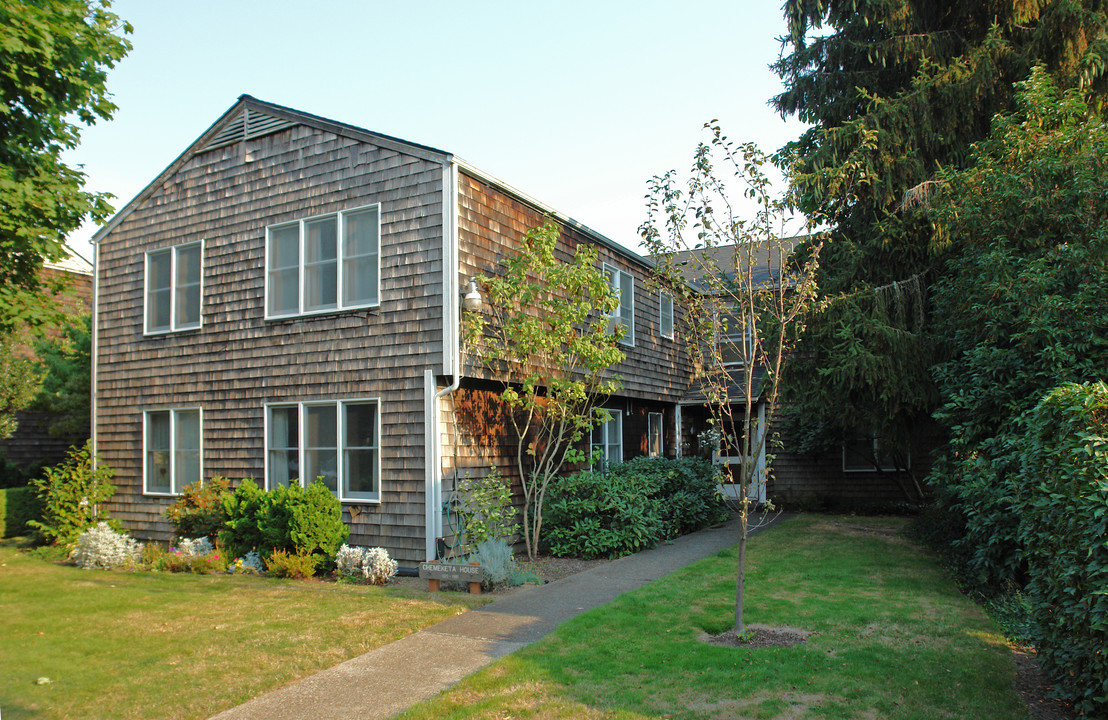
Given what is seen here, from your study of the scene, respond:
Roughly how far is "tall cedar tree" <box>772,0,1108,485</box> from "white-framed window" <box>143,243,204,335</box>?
10570 mm

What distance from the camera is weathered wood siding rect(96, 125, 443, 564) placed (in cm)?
1100

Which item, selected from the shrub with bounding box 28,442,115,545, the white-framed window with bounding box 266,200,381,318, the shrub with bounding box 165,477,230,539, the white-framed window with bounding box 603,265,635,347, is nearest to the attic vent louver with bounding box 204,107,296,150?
the white-framed window with bounding box 266,200,381,318

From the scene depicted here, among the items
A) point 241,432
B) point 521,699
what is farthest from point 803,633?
point 241,432

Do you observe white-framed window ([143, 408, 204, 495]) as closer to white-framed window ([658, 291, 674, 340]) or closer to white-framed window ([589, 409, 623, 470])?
white-framed window ([589, 409, 623, 470])

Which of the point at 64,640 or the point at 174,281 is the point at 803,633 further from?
the point at 174,281

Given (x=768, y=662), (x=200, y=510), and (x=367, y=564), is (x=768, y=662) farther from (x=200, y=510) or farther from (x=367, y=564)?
(x=200, y=510)

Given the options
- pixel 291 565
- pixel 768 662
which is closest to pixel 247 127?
pixel 291 565

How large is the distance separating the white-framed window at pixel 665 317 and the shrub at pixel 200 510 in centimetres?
1021

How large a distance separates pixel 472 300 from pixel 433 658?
5.16 meters

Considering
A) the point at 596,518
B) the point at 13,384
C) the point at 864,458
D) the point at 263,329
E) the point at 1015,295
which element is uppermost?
the point at 263,329

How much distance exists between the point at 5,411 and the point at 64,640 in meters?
11.2

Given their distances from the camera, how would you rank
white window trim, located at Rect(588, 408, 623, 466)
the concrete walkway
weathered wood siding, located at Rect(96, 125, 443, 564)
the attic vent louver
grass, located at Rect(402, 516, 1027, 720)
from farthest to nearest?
1. white window trim, located at Rect(588, 408, 623, 466)
2. the attic vent louver
3. weathered wood siding, located at Rect(96, 125, 443, 564)
4. the concrete walkway
5. grass, located at Rect(402, 516, 1027, 720)

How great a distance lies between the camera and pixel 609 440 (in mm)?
16047

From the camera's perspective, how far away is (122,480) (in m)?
14.2
